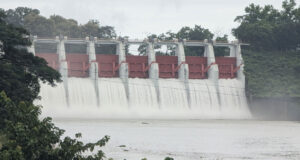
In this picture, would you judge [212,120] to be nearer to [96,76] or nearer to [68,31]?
[96,76]

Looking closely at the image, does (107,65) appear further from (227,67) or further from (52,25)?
(52,25)

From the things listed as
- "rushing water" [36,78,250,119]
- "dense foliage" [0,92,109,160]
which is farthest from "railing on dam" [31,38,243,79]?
"dense foliage" [0,92,109,160]

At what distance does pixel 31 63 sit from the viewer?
47.1 meters

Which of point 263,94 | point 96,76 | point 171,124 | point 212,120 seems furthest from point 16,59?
point 263,94

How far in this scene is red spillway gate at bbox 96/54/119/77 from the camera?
98312 millimetres

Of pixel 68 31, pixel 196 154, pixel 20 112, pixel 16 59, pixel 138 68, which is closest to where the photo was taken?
pixel 20 112

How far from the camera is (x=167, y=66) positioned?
343 ft

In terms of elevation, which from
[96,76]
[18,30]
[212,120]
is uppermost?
[18,30]

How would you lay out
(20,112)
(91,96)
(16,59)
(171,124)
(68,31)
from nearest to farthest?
(20,112)
(16,59)
(171,124)
(91,96)
(68,31)

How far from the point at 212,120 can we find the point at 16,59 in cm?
5567

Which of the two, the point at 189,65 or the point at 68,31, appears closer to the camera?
the point at 189,65

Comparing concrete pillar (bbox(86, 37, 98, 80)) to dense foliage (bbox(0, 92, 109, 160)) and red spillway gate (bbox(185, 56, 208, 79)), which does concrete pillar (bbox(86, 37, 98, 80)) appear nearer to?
red spillway gate (bbox(185, 56, 208, 79))

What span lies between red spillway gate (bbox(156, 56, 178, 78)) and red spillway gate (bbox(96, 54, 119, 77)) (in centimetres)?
702

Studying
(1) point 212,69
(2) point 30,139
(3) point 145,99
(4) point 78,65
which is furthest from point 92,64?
(2) point 30,139
